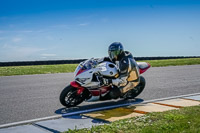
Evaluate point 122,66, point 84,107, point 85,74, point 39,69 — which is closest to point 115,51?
point 122,66

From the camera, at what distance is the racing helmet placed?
7184mm

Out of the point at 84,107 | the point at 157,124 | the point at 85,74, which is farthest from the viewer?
the point at 84,107

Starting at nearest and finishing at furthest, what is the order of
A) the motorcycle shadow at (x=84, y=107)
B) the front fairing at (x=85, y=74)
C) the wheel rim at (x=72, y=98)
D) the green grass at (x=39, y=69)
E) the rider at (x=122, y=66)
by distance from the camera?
the motorcycle shadow at (x=84, y=107) → the front fairing at (x=85, y=74) → the wheel rim at (x=72, y=98) → the rider at (x=122, y=66) → the green grass at (x=39, y=69)

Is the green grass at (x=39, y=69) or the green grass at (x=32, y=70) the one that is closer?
the green grass at (x=32, y=70)

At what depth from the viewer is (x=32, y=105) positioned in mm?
7297

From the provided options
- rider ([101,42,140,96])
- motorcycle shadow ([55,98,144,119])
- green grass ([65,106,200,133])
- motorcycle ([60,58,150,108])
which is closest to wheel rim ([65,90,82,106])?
motorcycle ([60,58,150,108])

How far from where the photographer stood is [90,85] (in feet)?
21.9

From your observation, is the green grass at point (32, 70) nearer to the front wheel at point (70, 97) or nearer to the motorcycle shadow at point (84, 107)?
the motorcycle shadow at point (84, 107)

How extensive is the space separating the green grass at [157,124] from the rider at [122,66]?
1.50 meters

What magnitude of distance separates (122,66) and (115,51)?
404 mm

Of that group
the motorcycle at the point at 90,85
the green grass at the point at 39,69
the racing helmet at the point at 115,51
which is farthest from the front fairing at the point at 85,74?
the green grass at the point at 39,69

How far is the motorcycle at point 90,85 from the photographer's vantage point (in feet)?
21.6

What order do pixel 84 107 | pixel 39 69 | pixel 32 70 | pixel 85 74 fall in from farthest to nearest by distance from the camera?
pixel 39 69 → pixel 32 70 → pixel 84 107 → pixel 85 74

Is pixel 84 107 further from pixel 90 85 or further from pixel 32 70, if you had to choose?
pixel 32 70
